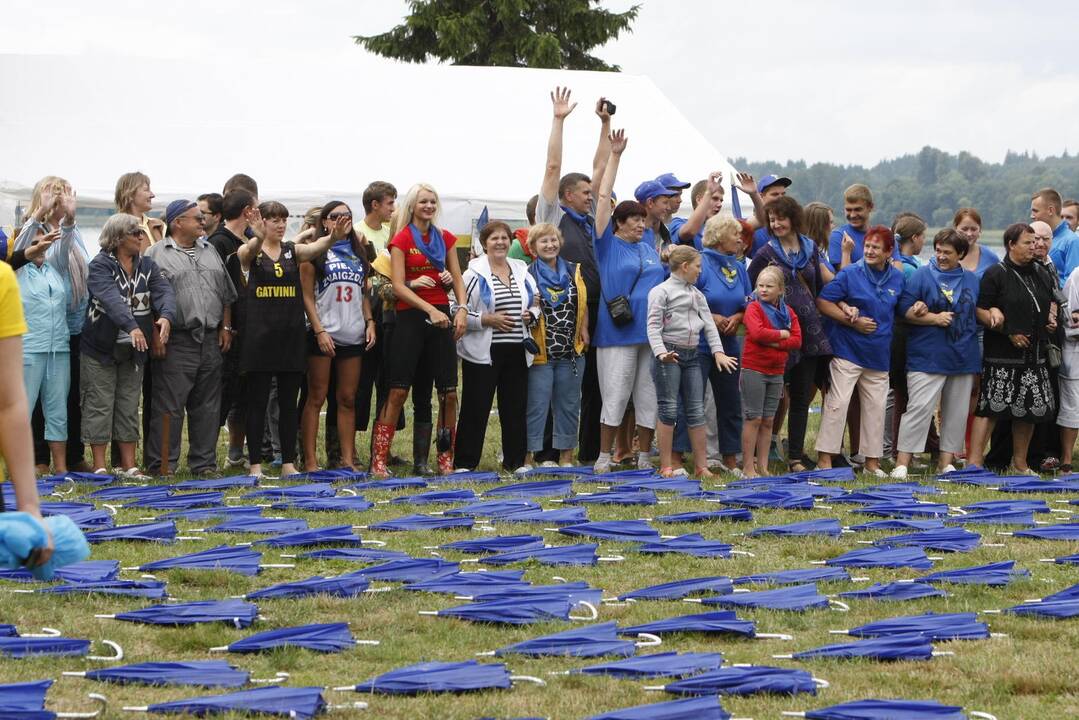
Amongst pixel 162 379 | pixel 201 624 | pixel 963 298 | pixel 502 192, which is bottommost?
pixel 201 624

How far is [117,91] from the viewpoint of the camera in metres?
18.4

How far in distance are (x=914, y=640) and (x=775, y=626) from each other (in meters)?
0.54

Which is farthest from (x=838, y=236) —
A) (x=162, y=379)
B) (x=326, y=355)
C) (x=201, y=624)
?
(x=201, y=624)

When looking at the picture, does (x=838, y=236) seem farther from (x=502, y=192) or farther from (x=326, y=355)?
(x=502, y=192)

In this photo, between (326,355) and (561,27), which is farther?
(561,27)

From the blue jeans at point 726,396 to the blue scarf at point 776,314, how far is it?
1.16 feet

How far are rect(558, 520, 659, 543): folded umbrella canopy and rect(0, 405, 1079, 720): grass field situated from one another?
85mm

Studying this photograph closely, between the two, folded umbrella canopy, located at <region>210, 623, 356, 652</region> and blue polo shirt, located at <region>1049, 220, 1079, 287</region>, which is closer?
folded umbrella canopy, located at <region>210, 623, 356, 652</region>

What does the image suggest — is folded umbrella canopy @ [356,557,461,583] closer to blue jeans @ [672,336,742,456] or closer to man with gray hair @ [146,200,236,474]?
man with gray hair @ [146,200,236,474]

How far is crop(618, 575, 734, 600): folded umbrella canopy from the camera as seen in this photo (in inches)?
234

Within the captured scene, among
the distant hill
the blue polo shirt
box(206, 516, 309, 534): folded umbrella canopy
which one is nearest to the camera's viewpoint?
box(206, 516, 309, 534): folded umbrella canopy

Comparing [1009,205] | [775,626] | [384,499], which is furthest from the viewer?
[1009,205]

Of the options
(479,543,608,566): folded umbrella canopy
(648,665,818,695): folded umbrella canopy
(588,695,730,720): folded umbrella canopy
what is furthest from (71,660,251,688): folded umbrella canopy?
(479,543,608,566): folded umbrella canopy

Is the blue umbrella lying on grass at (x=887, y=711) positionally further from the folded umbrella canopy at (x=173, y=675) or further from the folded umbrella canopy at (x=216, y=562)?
the folded umbrella canopy at (x=216, y=562)
